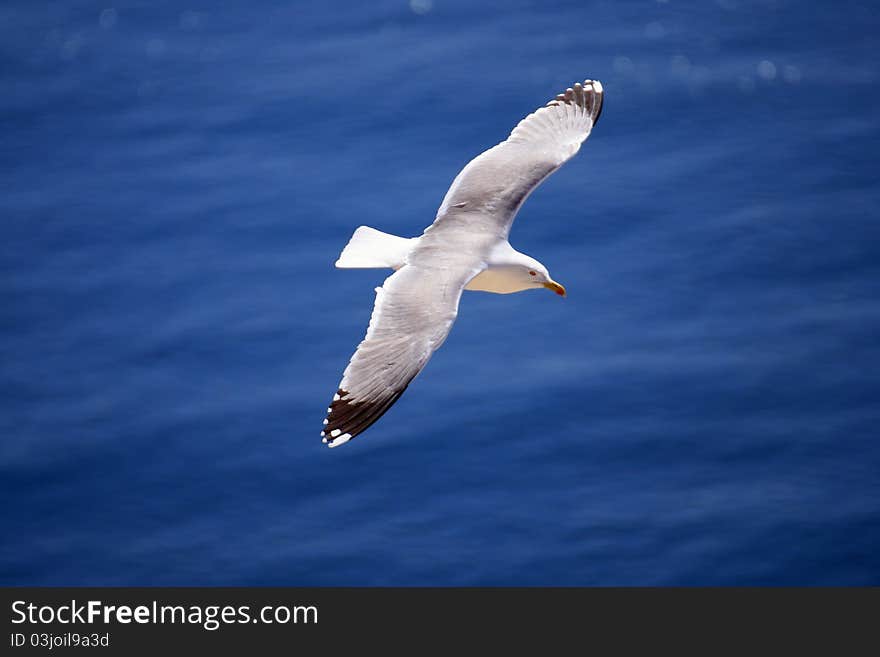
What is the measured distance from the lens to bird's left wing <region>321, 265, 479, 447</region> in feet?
33.8

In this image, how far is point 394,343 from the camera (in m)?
10.8

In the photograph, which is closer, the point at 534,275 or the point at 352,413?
the point at 352,413

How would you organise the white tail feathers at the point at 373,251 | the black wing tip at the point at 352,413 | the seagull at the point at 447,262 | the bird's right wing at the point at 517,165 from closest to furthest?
the black wing tip at the point at 352,413 < the seagull at the point at 447,262 < the white tail feathers at the point at 373,251 < the bird's right wing at the point at 517,165

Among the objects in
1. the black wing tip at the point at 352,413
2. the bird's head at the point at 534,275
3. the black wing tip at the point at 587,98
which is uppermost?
the black wing tip at the point at 587,98

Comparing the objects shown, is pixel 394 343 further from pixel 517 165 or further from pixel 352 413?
pixel 517 165

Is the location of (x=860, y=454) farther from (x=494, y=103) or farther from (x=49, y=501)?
(x=49, y=501)

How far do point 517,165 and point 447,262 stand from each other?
4.99ft

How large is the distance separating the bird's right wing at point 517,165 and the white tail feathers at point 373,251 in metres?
0.42

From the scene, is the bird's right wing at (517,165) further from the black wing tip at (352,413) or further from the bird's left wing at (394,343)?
the black wing tip at (352,413)

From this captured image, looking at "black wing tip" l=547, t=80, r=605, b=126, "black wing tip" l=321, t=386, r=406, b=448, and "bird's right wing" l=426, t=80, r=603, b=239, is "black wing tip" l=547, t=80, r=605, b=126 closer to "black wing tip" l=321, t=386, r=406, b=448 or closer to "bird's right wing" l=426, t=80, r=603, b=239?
"bird's right wing" l=426, t=80, r=603, b=239

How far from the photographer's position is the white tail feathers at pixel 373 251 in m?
11.7

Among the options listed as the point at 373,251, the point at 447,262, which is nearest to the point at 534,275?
the point at 447,262

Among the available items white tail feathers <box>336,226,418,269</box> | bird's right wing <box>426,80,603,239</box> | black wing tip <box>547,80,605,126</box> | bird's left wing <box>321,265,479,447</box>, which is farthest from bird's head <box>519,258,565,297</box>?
black wing tip <box>547,80,605,126</box>

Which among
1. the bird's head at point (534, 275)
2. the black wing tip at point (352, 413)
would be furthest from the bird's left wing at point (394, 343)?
the bird's head at point (534, 275)
